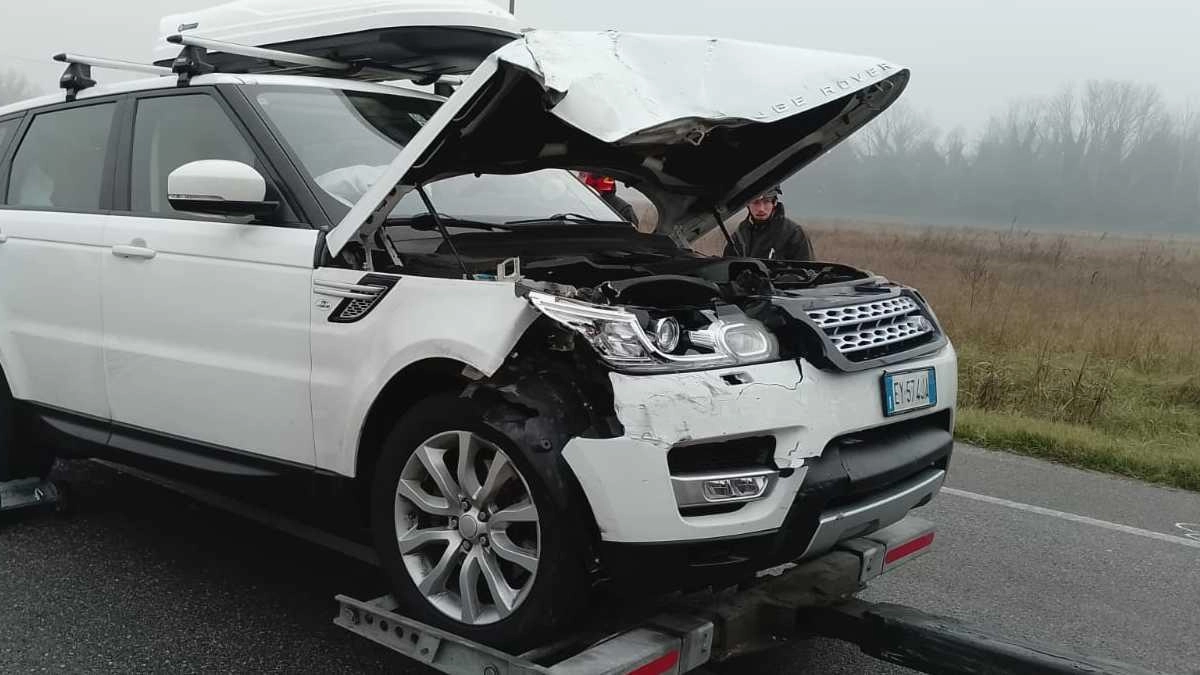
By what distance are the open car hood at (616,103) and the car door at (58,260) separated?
146 cm

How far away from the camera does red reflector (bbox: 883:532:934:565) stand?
3469 mm

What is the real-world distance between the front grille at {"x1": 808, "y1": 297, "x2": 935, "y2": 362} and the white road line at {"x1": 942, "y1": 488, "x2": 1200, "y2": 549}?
266cm

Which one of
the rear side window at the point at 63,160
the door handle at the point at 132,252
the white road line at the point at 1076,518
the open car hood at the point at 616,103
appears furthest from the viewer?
the white road line at the point at 1076,518

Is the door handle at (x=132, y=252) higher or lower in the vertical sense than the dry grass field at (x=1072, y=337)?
higher

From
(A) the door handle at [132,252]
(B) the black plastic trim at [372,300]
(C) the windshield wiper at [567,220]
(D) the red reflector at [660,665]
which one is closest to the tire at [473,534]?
(D) the red reflector at [660,665]

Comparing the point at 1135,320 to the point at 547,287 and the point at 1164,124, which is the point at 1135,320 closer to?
the point at 547,287

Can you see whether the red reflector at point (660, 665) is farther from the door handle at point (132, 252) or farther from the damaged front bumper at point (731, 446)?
the door handle at point (132, 252)

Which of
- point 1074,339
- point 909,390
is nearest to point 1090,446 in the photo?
point 1074,339

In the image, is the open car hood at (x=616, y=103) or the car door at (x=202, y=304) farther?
the car door at (x=202, y=304)

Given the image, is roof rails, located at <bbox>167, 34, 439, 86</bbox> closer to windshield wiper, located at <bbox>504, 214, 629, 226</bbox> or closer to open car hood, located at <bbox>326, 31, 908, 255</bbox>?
windshield wiper, located at <bbox>504, 214, 629, 226</bbox>

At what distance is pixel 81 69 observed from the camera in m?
4.48

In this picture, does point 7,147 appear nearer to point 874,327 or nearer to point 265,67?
point 265,67

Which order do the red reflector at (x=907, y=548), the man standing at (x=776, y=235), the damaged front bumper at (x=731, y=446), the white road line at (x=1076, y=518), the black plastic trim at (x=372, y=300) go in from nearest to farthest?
the damaged front bumper at (x=731, y=446)
the black plastic trim at (x=372, y=300)
the red reflector at (x=907, y=548)
the white road line at (x=1076, y=518)
the man standing at (x=776, y=235)

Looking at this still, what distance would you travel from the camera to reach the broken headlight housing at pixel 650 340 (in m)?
2.66
